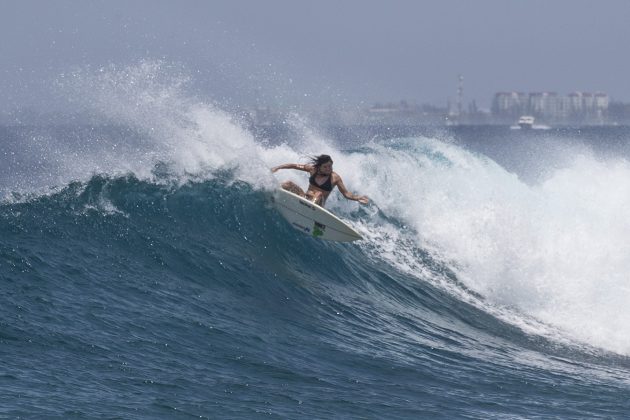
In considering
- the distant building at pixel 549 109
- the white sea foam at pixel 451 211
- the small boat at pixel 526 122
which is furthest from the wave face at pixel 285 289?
the distant building at pixel 549 109

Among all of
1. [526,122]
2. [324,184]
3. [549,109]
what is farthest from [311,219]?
[549,109]

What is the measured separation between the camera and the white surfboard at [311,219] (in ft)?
52.1

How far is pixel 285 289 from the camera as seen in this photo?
47.8 ft

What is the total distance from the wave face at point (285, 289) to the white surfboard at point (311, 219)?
260 millimetres

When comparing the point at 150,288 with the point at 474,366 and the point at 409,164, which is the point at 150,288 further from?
the point at 409,164

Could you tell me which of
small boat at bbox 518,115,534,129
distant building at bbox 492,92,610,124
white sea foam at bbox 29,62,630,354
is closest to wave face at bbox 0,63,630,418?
white sea foam at bbox 29,62,630,354

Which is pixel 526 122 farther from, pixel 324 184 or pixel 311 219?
pixel 311 219

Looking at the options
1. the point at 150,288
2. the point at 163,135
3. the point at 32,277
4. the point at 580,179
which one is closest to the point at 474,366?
the point at 150,288

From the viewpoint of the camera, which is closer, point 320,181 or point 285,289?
point 285,289

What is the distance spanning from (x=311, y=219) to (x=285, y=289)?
1916 mm

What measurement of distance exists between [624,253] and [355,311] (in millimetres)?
6845

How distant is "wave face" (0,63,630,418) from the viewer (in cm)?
1039

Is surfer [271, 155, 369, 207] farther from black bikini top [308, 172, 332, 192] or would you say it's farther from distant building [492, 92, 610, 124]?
distant building [492, 92, 610, 124]

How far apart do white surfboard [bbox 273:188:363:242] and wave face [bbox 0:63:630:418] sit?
260mm
